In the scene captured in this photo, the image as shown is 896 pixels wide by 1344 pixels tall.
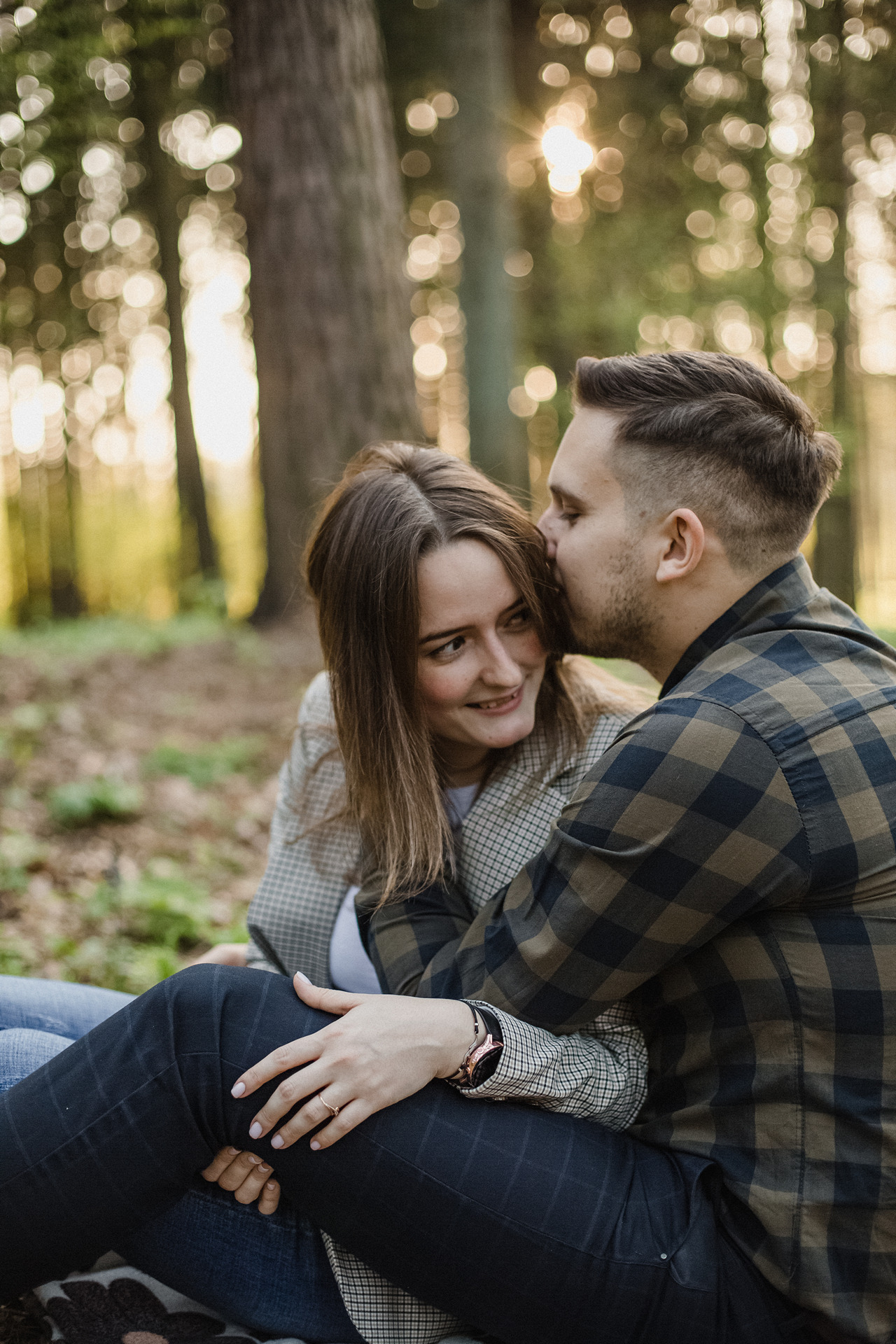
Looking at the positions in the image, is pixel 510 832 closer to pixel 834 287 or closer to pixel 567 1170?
pixel 567 1170

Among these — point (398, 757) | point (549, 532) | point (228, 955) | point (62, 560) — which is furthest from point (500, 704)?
point (62, 560)

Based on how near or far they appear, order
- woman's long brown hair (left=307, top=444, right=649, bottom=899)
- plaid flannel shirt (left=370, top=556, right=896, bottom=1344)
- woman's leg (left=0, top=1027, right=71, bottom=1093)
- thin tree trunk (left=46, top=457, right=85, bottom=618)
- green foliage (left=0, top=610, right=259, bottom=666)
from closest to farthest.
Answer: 1. plaid flannel shirt (left=370, top=556, right=896, bottom=1344)
2. woman's leg (left=0, top=1027, right=71, bottom=1093)
3. woman's long brown hair (left=307, top=444, right=649, bottom=899)
4. green foliage (left=0, top=610, right=259, bottom=666)
5. thin tree trunk (left=46, top=457, right=85, bottom=618)

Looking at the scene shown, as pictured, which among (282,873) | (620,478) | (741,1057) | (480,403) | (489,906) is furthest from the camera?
(480,403)

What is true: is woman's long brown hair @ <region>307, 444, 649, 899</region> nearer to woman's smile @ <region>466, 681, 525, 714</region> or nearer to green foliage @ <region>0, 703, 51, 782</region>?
woman's smile @ <region>466, 681, 525, 714</region>

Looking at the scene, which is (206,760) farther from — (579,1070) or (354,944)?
(579,1070)

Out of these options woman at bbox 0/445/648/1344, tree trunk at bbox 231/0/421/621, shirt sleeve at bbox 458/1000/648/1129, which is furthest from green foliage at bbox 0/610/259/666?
shirt sleeve at bbox 458/1000/648/1129

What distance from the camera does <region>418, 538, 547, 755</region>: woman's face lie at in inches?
89.7

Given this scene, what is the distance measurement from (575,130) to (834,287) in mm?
3267

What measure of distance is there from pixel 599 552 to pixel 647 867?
2.66 feet

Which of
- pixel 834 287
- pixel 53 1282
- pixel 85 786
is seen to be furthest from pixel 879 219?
pixel 53 1282

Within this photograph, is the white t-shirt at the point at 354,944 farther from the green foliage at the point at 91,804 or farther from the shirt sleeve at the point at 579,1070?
the green foliage at the point at 91,804

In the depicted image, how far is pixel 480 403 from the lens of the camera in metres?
9.38

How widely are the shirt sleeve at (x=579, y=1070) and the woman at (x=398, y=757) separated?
0.04 ft

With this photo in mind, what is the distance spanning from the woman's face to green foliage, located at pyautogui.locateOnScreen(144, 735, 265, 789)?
3.28 metres
